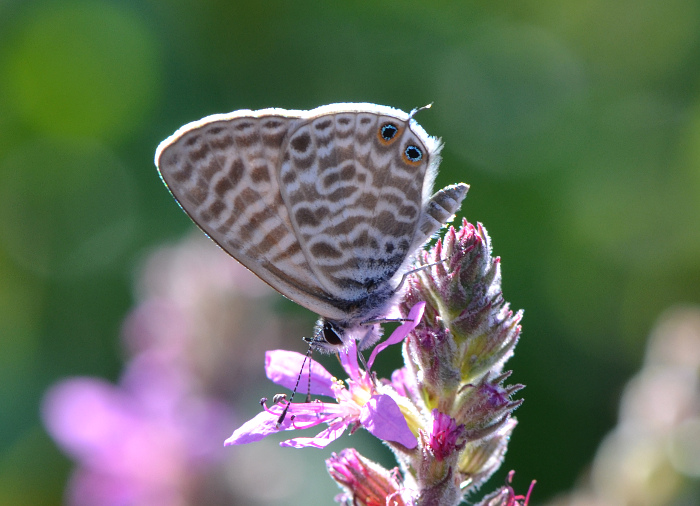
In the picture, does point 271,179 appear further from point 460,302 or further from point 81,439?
point 81,439

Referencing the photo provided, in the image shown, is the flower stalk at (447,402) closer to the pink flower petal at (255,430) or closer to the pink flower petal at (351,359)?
Answer: the pink flower petal at (255,430)

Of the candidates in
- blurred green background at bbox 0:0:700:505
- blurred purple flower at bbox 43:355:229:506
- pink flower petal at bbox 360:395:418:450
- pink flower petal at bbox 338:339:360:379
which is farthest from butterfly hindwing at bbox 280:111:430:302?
blurred green background at bbox 0:0:700:505

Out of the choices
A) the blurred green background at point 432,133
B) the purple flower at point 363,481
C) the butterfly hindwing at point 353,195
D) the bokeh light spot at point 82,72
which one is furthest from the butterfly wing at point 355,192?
the bokeh light spot at point 82,72

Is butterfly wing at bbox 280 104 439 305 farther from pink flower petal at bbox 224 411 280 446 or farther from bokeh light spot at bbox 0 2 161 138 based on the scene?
bokeh light spot at bbox 0 2 161 138

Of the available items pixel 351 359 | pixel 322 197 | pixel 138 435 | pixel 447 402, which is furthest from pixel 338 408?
pixel 138 435

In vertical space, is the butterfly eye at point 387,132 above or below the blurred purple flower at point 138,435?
above
